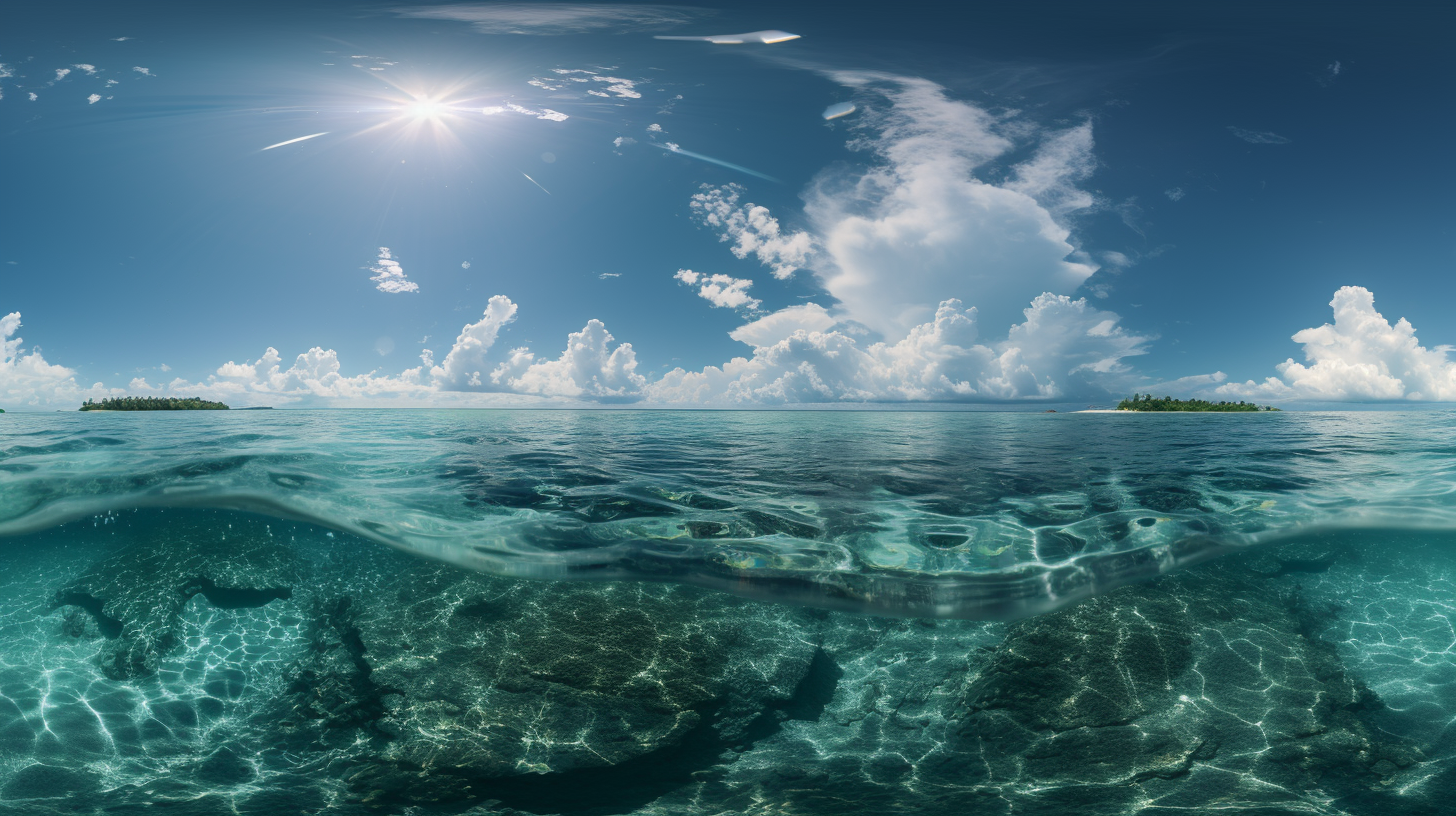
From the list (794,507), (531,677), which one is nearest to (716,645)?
(531,677)

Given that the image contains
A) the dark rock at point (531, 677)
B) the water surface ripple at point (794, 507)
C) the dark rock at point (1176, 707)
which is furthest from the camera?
the water surface ripple at point (794, 507)

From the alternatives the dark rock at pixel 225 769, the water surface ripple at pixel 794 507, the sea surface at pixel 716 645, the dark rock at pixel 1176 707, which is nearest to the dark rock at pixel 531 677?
the sea surface at pixel 716 645

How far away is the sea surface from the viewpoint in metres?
6.08

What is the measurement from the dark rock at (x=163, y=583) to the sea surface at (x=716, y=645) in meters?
0.07

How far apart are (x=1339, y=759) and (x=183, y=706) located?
1486cm

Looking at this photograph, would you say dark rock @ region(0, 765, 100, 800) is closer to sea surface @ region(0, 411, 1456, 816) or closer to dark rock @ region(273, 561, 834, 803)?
sea surface @ region(0, 411, 1456, 816)

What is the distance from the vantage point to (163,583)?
9.58 meters

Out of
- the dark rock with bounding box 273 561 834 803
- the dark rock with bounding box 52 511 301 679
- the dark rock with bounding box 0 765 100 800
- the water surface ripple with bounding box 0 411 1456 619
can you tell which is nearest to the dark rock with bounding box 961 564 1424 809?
the water surface ripple with bounding box 0 411 1456 619

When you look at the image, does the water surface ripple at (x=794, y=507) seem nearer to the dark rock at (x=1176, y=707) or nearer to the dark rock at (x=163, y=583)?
the dark rock at (x=1176, y=707)

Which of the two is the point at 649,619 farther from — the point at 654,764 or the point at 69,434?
the point at 69,434

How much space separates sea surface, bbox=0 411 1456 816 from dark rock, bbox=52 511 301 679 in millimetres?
68

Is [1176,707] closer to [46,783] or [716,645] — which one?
[716,645]

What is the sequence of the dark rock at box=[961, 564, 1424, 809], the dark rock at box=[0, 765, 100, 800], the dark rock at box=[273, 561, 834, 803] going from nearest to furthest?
the dark rock at box=[0, 765, 100, 800] < the dark rock at box=[961, 564, 1424, 809] < the dark rock at box=[273, 561, 834, 803]

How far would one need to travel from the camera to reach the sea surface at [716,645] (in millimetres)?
6078
